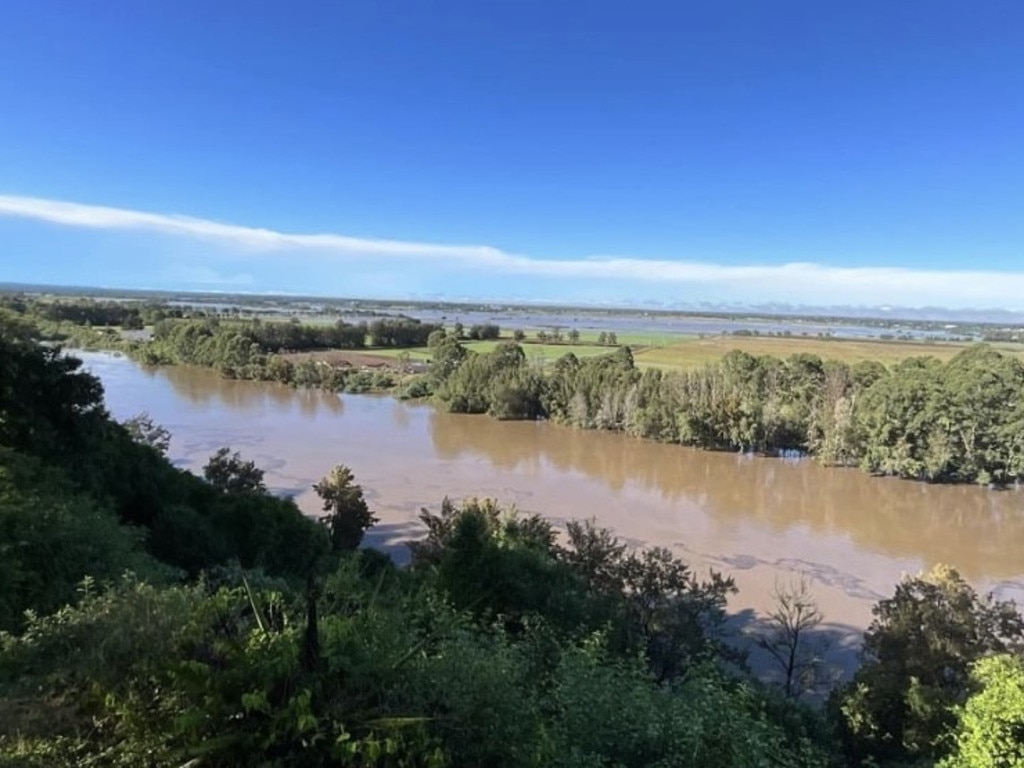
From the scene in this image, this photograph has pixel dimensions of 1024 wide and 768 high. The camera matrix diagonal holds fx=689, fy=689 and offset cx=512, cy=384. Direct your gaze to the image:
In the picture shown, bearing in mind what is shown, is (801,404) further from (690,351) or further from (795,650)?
Result: (690,351)

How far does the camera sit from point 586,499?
27.0 meters

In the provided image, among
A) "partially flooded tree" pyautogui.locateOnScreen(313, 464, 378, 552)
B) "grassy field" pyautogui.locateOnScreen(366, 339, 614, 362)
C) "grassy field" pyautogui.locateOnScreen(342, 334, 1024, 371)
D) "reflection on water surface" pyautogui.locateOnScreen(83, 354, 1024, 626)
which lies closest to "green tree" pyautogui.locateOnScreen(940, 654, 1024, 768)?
"reflection on water surface" pyautogui.locateOnScreen(83, 354, 1024, 626)

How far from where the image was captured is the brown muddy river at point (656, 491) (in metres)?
20.7

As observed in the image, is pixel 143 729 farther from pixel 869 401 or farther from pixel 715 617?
pixel 869 401

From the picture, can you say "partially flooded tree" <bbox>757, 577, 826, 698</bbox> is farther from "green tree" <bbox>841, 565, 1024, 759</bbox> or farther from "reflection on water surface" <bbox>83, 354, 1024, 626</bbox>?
"reflection on water surface" <bbox>83, 354, 1024, 626</bbox>

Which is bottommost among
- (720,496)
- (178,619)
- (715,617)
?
(720,496)

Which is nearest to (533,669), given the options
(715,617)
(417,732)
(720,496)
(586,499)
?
(417,732)

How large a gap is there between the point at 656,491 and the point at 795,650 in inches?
595

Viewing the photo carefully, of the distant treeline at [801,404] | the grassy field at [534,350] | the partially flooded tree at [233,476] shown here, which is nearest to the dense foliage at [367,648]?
the partially flooded tree at [233,476]

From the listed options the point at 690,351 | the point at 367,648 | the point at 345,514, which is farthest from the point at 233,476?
the point at 690,351

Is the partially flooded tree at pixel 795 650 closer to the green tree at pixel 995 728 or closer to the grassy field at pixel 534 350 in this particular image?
the green tree at pixel 995 728

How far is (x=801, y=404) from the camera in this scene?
125 feet

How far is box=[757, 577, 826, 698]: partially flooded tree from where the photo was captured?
12692 mm

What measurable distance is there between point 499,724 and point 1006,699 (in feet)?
19.9
